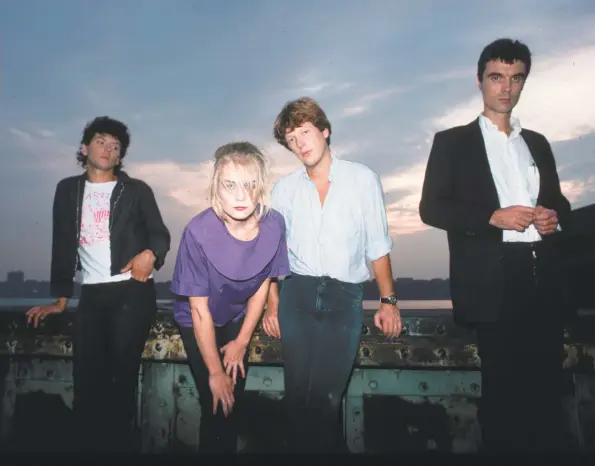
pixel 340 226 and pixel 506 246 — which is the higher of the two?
pixel 340 226

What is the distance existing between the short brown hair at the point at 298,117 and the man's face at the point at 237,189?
15.9 inches

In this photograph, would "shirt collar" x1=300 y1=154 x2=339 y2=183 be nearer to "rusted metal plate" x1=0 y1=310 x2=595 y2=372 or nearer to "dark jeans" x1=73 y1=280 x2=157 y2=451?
"rusted metal plate" x1=0 y1=310 x2=595 y2=372

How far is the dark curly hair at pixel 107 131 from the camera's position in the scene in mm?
2957

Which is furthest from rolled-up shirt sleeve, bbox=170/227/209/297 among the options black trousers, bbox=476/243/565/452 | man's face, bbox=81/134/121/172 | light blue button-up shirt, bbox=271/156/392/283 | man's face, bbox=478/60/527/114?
man's face, bbox=478/60/527/114

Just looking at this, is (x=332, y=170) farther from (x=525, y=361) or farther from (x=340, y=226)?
(x=525, y=361)

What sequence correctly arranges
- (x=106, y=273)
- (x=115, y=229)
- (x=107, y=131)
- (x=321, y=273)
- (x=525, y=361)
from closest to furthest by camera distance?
(x=525, y=361), (x=321, y=273), (x=106, y=273), (x=115, y=229), (x=107, y=131)

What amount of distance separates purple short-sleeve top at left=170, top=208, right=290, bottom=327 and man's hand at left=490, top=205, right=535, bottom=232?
3.78 feet

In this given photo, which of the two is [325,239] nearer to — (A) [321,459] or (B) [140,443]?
(A) [321,459]

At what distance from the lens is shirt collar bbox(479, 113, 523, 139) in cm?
249

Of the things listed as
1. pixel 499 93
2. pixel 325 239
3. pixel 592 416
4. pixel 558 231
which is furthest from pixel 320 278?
pixel 592 416

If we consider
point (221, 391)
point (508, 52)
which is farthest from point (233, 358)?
point (508, 52)

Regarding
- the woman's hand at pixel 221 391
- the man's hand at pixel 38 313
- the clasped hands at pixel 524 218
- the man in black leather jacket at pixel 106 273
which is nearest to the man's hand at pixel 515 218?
the clasped hands at pixel 524 218

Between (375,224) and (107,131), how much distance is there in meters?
1.93

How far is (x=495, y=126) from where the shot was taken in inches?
98.8
